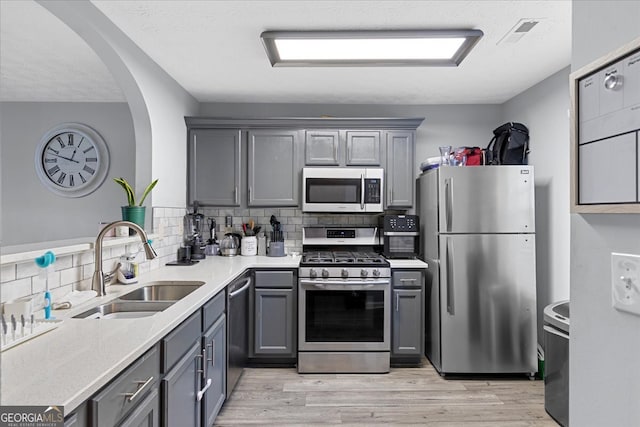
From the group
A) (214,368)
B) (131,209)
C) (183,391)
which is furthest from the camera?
(131,209)

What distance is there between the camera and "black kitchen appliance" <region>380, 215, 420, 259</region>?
10.8 feet

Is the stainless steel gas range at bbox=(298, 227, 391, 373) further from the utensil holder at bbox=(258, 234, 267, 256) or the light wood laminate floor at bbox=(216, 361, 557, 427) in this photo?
the utensil holder at bbox=(258, 234, 267, 256)

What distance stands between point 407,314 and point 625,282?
7.85ft

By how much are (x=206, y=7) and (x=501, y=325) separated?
2.99m

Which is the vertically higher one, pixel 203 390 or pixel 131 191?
pixel 131 191

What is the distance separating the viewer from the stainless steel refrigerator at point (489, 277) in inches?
111

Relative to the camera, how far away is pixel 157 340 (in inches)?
51.4

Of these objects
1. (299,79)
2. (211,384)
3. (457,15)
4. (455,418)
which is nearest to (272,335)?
(211,384)

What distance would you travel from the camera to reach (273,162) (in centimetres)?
340

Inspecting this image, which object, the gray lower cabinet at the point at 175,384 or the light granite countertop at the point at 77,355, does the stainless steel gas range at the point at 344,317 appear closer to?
the gray lower cabinet at the point at 175,384

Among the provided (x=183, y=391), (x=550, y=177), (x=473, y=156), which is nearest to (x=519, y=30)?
(x=473, y=156)

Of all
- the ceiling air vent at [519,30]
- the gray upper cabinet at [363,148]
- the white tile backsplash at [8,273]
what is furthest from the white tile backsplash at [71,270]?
the ceiling air vent at [519,30]

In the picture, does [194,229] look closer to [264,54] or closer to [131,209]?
[131,209]

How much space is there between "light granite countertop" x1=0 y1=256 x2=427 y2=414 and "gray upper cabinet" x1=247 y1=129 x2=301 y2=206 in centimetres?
166
